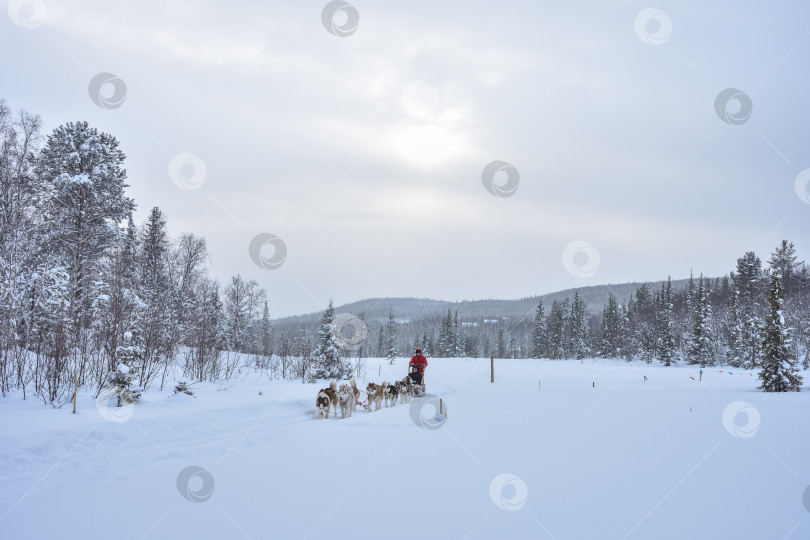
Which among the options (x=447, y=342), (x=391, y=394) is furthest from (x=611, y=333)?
(x=391, y=394)

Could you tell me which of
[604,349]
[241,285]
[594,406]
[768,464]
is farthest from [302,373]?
[604,349]

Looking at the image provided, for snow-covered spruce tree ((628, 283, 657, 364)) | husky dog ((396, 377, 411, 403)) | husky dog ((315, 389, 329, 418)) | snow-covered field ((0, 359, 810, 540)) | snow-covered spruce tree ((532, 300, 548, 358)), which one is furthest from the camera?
snow-covered spruce tree ((532, 300, 548, 358))

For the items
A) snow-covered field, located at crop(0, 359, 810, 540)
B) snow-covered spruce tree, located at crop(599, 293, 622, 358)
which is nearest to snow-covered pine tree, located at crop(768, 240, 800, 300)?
snow-covered spruce tree, located at crop(599, 293, 622, 358)

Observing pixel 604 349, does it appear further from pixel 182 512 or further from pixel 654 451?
pixel 182 512

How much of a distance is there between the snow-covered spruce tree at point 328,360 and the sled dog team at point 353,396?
A: 5255 mm

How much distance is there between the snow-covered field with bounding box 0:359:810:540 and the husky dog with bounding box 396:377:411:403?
16.8 ft

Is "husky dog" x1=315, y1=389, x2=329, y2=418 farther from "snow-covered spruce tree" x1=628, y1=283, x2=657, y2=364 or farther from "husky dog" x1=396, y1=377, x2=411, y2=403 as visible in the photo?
"snow-covered spruce tree" x1=628, y1=283, x2=657, y2=364

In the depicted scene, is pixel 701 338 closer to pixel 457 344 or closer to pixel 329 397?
pixel 457 344

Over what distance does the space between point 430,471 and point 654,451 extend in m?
4.16

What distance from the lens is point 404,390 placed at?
55.7 ft

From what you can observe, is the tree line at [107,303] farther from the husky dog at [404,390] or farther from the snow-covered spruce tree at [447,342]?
the snow-covered spruce tree at [447,342]

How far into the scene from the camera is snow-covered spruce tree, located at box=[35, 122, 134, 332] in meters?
21.0

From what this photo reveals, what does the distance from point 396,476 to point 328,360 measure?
15965mm

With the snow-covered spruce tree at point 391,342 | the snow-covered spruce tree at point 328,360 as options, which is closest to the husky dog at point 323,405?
the snow-covered spruce tree at point 328,360
